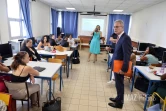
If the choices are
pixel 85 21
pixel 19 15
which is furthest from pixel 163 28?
pixel 85 21

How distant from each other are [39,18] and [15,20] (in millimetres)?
1790

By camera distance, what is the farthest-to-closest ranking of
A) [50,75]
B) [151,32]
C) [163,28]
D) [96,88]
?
[151,32] < [163,28] < [96,88] < [50,75]

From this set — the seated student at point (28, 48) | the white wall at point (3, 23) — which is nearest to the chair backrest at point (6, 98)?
the seated student at point (28, 48)

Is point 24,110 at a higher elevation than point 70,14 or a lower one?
lower

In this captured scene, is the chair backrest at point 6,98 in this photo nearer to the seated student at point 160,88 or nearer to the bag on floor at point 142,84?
the seated student at point 160,88

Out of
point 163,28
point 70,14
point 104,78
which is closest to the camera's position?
point 104,78

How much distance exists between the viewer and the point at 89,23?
359 inches

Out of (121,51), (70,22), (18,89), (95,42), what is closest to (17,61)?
(18,89)

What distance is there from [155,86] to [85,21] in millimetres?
7535

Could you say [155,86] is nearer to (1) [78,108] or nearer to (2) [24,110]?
(1) [78,108]

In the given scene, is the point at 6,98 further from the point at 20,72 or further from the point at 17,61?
the point at 17,61

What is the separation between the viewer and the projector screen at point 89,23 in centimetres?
899

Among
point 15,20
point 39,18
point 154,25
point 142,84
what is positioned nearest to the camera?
point 142,84

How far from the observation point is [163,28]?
4.30 metres
